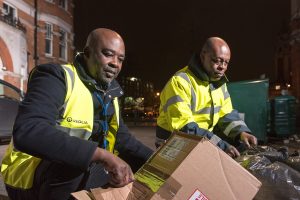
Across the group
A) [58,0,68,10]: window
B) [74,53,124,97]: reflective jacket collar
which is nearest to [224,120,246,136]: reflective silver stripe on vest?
[74,53,124,97]: reflective jacket collar

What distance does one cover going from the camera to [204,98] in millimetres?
3545

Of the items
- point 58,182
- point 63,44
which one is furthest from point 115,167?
point 63,44

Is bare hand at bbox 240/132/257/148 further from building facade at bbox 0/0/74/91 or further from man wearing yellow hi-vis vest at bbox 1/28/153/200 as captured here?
building facade at bbox 0/0/74/91

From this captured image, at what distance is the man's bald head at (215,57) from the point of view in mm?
3502

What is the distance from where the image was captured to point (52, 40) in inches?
891

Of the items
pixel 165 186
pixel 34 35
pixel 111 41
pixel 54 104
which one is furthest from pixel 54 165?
pixel 34 35

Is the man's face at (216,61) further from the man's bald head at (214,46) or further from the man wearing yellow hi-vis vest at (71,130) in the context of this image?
the man wearing yellow hi-vis vest at (71,130)

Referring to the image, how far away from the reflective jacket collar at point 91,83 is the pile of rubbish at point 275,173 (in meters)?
1.00

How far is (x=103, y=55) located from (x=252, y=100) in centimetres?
671

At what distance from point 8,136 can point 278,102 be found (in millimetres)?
6421

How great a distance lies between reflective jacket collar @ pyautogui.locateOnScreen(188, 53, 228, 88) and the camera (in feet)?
11.7

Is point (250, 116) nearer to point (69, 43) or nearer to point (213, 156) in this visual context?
point (213, 156)

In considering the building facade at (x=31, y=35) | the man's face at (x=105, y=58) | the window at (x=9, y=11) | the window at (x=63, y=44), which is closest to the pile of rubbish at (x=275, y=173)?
the man's face at (x=105, y=58)

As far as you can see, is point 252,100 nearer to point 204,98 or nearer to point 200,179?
point 204,98
